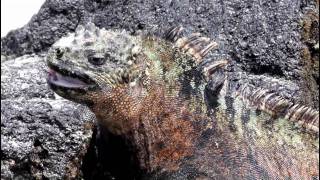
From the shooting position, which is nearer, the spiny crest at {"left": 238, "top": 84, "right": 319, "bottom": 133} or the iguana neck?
the iguana neck

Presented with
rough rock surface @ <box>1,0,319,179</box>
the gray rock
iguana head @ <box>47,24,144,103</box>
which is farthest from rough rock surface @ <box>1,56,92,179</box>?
the gray rock

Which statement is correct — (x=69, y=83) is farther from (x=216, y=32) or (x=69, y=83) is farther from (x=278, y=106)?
(x=216, y=32)

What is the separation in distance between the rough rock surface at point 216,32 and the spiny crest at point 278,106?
432 millimetres

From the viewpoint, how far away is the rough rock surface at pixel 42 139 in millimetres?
3312

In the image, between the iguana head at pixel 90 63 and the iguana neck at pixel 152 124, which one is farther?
the iguana neck at pixel 152 124

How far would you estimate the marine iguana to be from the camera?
287cm

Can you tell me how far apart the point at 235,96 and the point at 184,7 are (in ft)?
3.64

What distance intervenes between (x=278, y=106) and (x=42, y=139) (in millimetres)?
1092

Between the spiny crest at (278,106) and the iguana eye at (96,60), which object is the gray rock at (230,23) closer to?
the spiny crest at (278,106)

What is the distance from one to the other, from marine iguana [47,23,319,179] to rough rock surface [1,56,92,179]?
0.37 m

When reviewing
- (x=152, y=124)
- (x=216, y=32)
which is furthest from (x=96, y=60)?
(x=216, y=32)

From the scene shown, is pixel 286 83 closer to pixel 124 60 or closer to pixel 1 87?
pixel 124 60

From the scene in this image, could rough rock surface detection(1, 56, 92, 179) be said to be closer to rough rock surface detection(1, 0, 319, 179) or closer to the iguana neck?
rough rock surface detection(1, 0, 319, 179)

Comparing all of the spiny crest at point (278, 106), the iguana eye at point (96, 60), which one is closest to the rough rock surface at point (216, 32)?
the spiny crest at point (278, 106)
